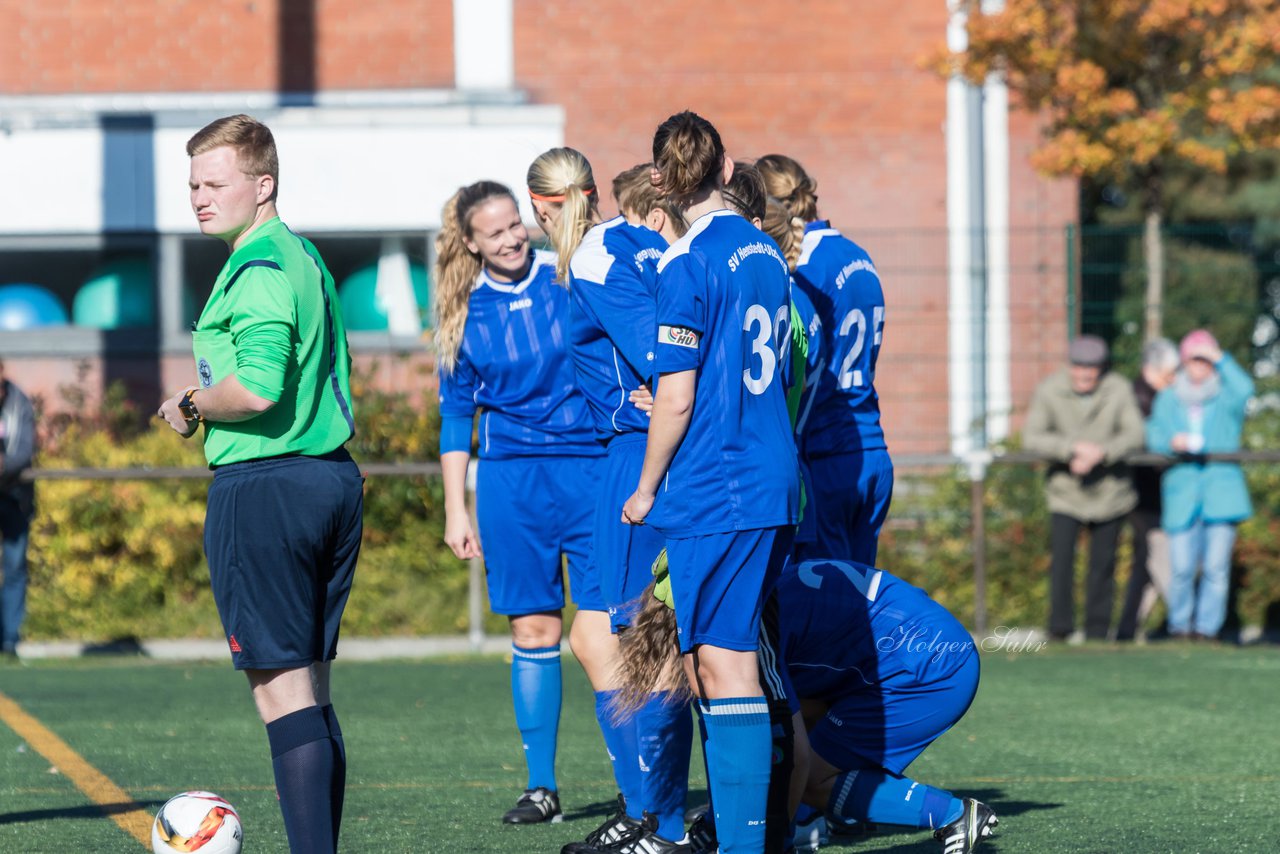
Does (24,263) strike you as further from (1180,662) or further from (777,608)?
(777,608)

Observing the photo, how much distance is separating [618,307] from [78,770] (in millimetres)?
3239

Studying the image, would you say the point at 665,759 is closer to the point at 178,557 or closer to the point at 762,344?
the point at 762,344

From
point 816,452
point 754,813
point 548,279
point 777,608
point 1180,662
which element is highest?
point 548,279

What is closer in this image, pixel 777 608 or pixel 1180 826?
pixel 777 608

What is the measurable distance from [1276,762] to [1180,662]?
3.56 m

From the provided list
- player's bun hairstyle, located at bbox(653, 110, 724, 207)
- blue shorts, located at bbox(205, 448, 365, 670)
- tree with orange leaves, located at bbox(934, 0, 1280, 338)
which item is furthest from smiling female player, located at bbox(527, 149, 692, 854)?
tree with orange leaves, located at bbox(934, 0, 1280, 338)

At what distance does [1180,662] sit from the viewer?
34.0 ft

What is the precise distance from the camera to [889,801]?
506 centimetres

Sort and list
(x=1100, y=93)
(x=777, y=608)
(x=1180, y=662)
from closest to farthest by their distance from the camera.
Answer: (x=777, y=608), (x=1180, y=662), (x=1100, y=93)

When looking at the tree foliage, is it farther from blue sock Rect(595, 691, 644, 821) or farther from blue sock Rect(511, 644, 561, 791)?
blue sock Rect(595, 691, 644, 821)

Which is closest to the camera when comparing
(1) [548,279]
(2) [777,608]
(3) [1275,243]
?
(2) [777,608]

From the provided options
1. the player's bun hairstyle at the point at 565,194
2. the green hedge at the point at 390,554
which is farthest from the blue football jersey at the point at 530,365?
the green hedge at the point at 390,554

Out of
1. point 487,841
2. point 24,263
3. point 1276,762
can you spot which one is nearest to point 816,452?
point 487,841

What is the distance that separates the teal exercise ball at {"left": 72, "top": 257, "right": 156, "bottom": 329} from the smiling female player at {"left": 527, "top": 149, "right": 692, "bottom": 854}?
11.0 meters
